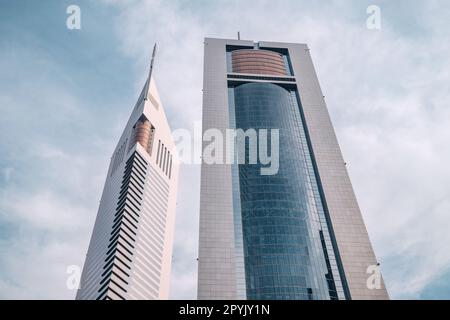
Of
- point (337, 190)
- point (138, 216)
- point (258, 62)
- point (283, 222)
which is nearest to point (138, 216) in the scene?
point (138, 216)

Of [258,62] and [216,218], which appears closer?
[216,218]

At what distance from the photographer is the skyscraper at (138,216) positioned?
95375 millimetres

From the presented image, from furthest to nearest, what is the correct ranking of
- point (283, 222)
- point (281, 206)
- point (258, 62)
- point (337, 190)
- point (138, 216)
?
point (258, 62)
point (138, 216)
point (337, 190)
point (281, 206)
point (283, 222)

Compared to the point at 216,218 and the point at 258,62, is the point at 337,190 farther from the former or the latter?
the point at 258,62

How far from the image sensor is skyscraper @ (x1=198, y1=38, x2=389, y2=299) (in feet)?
225

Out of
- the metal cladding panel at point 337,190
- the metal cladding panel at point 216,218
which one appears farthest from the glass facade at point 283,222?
the metal cladding panel at point 216,218

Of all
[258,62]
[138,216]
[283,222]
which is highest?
[258,62]

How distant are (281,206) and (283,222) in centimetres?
438

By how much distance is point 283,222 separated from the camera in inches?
3105

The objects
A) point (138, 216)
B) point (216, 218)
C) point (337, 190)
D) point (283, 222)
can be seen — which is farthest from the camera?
point (138, 216)

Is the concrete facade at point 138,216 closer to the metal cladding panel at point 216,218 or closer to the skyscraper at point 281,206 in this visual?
the metal cladding panel at point 216,218

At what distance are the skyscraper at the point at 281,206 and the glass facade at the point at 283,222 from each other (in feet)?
0.73

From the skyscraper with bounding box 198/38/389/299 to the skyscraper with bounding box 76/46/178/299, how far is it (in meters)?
35.3
